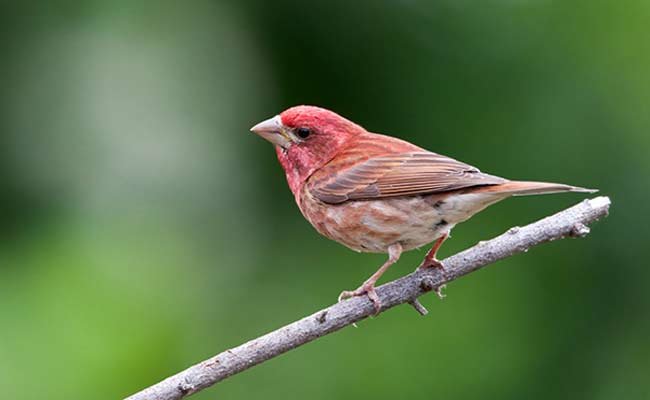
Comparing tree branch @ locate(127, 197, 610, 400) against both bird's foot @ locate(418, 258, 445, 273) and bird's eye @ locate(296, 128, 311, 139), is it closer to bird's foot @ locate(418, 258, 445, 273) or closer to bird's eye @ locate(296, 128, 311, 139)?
bird's foot @ locate(418, 258, 445, 273)

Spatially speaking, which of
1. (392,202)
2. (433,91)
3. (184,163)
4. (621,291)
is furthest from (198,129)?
(621,291)

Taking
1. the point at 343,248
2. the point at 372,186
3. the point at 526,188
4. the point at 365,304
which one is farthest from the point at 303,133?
the point at 526,188

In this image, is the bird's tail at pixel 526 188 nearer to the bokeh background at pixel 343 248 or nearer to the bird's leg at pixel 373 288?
the bird's leg at pixel 373 288

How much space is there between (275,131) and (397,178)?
56cm

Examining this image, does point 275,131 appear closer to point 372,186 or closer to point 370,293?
point 372,186

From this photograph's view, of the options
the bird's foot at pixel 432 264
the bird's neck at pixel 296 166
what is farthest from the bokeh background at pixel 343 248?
the bird's foot at pixel 432 264

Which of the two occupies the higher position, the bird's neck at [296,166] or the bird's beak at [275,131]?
the bird's beak at [275,131]

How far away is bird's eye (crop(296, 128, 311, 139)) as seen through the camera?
14.2 feet

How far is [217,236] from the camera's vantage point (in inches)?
189

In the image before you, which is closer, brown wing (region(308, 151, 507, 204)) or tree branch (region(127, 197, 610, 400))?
tree branch (region(127, 197, 610, 400))

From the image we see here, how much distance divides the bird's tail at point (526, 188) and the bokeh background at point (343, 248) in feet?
2.50

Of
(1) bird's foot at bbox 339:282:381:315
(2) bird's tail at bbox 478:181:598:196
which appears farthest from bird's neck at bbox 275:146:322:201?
(2) bird's tail at bbox 478:181:598:196

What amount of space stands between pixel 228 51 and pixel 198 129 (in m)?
0.54

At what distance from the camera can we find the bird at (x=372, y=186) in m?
3.89
